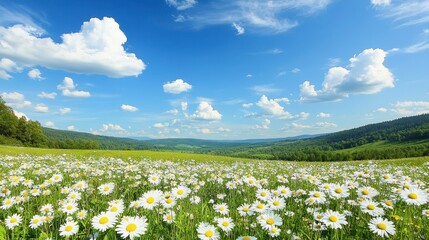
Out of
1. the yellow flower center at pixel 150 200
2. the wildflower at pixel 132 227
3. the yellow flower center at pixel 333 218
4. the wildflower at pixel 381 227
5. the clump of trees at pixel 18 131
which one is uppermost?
the clump of trees at pixel 18 131

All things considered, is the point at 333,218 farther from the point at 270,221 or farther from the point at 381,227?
the point at 270,221

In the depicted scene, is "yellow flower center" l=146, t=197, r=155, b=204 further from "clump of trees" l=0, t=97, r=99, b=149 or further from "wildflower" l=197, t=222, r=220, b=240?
"clump of trees" l=0, t=97, r=99, b=149

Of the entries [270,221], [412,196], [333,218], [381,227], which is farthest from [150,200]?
[412,196]

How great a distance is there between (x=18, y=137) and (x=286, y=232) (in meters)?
130

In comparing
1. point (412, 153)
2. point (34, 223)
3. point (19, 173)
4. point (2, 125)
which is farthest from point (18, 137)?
A: point (412, 153)

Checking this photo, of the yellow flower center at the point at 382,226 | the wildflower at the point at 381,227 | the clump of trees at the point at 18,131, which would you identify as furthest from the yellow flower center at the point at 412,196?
the clump of trees at the point at 18,131

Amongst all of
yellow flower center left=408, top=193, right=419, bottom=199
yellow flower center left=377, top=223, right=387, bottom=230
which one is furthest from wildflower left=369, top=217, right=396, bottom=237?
yellow flower center left=408, top=193, right=419, bottom=199

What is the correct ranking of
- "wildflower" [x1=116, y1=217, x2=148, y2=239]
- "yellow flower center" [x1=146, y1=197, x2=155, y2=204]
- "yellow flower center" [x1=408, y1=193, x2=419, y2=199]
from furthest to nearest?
"yellow flower center" [x1=408, y1=193, x2=419, y2=199] < "yellow flower center" [x1=146, y1=197, x2=155, y2=204] < "wildflower" [x1=116, y1=217, x2=148, y2=239]

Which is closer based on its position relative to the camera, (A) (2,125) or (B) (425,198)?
(B) (425,198)

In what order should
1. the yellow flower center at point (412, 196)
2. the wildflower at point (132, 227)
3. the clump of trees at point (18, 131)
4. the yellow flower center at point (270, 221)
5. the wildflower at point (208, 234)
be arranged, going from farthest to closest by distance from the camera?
the clump of trees at point (18, 131) < the yellow flower center at point (412, 196) < the yellow flower center at point (270, 221) < the wildflower at point (208, 234) < the wildflower at point (132, 227)

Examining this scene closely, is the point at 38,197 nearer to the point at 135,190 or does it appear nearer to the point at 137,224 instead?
the point at 135,190

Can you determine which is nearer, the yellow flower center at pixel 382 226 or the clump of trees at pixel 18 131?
Result: the yellow flower center at pixel 382 226

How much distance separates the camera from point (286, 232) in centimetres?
366

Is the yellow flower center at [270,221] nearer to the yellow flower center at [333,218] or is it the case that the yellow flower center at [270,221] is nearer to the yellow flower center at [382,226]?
the yellow flower center at [333,218]
